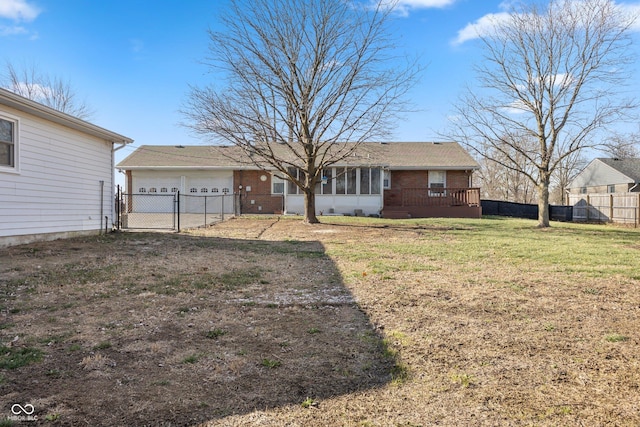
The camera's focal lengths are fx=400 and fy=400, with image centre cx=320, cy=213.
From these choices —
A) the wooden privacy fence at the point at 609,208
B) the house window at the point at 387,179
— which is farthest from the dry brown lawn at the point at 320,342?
the wooden privacy fence at the point at 609,208

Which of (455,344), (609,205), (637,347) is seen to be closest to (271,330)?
(455,344)

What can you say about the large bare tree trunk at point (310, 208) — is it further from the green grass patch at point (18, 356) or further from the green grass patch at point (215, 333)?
the green grass patch at point (18, 356)

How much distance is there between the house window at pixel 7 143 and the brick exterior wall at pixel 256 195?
15.6 m

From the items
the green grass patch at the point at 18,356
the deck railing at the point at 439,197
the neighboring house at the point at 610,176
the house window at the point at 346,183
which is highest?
the neighboring house at the point at 610,176

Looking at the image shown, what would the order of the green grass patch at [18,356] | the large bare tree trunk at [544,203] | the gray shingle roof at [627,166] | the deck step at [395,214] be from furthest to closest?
the gray shingle roof at [627,166] → the deck step at [395,214] → the large bare tree trunk at [544,203] → the green grass patch at [18,356]

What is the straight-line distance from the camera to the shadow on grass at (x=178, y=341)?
101 inches

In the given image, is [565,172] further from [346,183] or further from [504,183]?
[346,183]

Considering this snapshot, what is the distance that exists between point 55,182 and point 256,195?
14525 mm

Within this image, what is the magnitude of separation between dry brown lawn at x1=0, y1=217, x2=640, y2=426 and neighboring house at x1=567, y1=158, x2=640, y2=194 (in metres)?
28.3

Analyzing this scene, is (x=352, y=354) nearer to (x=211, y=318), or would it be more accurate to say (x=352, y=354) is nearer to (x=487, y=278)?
(x=211, y=318)

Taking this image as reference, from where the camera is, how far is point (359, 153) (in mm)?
21016

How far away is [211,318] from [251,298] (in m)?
0.94

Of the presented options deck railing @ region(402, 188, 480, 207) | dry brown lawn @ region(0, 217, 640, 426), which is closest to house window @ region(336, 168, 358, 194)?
deck railing @ region(402, 188, 480, 207)

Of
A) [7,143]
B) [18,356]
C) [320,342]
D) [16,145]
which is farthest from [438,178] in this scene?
Answer: [18,356]
